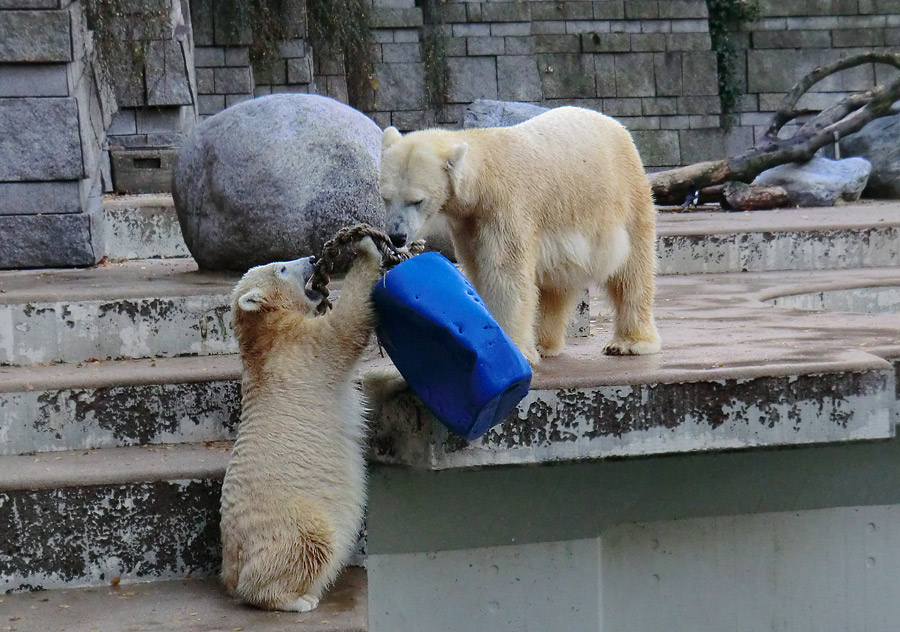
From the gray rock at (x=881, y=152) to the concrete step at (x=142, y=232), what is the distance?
7.22 metres

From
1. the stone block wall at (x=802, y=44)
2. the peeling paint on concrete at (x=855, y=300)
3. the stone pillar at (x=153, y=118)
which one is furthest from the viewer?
the stone block wall at (x=802, y=44)

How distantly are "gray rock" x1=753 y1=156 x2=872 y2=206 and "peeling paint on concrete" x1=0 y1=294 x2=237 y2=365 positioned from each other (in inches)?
293

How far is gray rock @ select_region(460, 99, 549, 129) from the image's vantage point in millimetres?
9578

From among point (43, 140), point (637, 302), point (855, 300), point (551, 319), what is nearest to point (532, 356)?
point (551, 319)

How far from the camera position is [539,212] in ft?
11.1

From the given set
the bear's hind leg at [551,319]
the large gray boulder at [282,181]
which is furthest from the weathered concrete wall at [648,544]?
the large gray boulder at [282,181]

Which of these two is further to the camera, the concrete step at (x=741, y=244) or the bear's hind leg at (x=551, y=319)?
the concrete step at (x=741, y=244)

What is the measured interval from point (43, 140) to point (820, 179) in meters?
7.31

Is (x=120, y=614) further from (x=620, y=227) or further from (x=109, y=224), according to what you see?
(x=109, y=224)

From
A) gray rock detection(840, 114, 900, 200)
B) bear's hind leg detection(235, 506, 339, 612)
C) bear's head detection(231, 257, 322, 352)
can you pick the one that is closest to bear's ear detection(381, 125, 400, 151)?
bear's head detection(231, 257, 322, 352)

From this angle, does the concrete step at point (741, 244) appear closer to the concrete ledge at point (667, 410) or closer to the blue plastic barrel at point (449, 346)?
the concrete ledge at point (667, 410)

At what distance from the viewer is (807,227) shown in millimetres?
7551

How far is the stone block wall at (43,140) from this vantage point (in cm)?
541

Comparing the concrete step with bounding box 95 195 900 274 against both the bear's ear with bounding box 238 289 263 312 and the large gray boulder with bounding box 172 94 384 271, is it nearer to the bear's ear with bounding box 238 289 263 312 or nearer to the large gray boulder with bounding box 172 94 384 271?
the large gray boulder with bounding box 172 94 384 271
